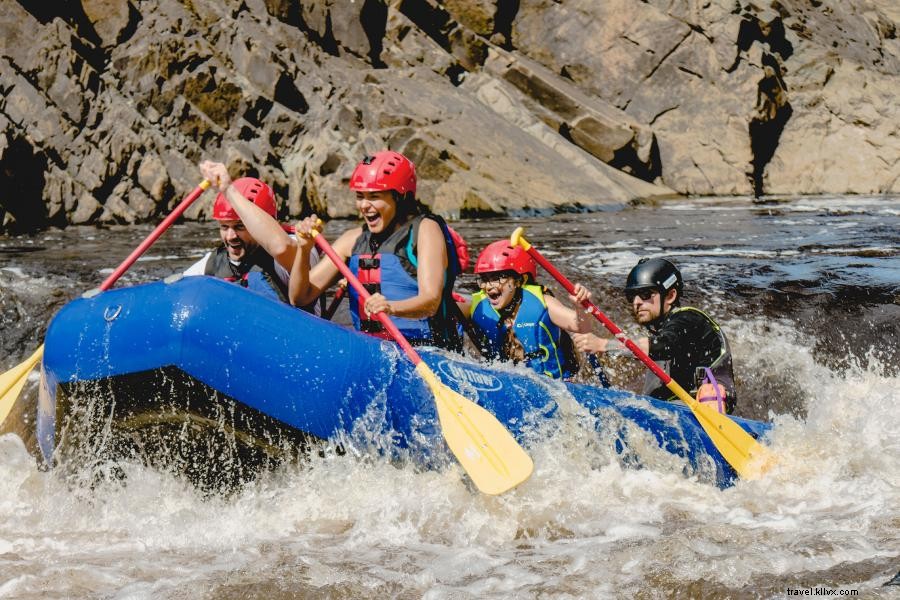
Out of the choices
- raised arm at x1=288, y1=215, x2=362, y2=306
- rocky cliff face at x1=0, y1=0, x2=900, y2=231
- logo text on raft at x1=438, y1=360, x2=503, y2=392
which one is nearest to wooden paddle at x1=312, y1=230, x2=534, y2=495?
logo text on raft at x1=438, y1=360, x2=503, y2=392

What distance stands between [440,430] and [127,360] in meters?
1.31

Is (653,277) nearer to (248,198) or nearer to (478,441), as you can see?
(478,441)

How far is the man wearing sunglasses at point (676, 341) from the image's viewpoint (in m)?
5.17

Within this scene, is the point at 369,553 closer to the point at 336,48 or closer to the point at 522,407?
the point at 522,407

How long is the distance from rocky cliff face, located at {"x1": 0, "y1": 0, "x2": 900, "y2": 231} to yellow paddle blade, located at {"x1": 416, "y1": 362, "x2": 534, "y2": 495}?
11037 millimetres

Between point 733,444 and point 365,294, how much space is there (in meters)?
1.96

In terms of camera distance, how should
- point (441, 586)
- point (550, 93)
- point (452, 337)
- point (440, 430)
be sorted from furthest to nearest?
point (550, 93)
point (452, 337)
point (440, 430)
point (441, 586)

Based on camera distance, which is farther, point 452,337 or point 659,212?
point 659,212

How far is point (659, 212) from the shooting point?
16.3m

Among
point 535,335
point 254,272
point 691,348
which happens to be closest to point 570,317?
point 535,335

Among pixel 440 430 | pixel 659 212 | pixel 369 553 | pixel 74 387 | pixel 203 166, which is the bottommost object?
pixel 659 212

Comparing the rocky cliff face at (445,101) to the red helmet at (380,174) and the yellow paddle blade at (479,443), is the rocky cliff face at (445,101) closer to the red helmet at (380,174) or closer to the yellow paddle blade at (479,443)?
the red helmet at (380,174)

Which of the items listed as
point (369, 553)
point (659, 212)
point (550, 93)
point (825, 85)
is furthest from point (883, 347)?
point (825, 85)

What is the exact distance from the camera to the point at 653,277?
5348 millimetres
